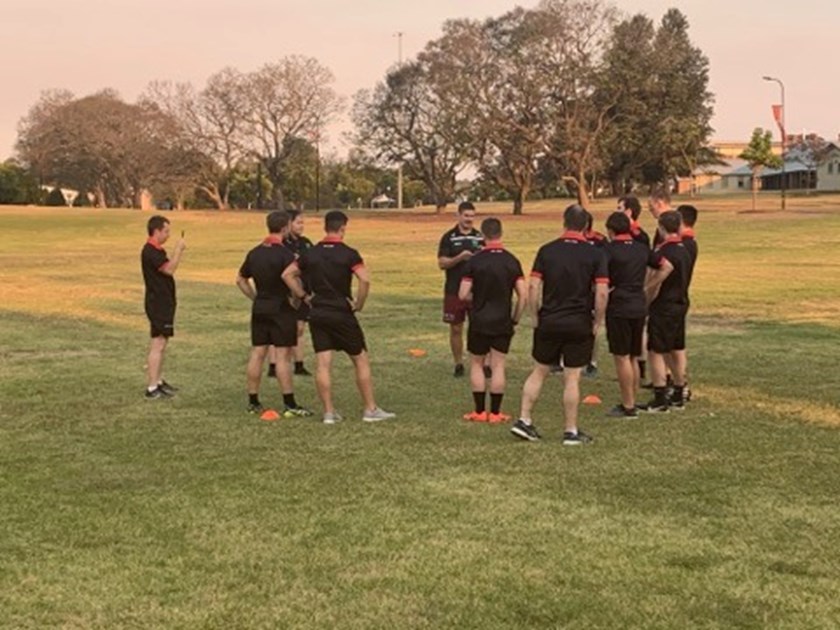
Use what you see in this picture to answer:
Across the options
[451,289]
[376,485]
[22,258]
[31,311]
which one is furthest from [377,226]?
[376,485]

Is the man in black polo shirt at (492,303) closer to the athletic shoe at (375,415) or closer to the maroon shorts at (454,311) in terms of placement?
the athletic shoe at (375,415)

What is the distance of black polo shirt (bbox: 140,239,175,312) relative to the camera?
33.4ft

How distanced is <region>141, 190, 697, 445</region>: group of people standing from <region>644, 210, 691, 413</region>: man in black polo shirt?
0.01m

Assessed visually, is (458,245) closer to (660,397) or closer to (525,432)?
(660,397)

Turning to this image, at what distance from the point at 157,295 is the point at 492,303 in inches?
153

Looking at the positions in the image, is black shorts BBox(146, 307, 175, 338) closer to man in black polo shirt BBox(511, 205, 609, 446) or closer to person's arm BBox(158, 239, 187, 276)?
person's arm BBox(158, 239, 187, 276)

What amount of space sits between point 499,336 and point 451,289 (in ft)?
7.81

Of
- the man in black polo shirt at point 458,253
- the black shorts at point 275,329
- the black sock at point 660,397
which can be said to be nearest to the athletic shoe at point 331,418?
the black shorts at point 275,329

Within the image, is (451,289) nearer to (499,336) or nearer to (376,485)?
(499,336)

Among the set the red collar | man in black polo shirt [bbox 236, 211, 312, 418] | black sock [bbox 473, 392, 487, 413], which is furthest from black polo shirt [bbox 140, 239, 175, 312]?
the red collar

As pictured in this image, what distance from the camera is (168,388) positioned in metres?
10.8

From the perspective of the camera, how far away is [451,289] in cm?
1115

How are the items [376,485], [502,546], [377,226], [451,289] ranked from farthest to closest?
[377,226], [451,289], [376,485], [502,546]

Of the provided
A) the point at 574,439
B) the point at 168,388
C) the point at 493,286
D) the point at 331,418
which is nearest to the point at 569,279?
the point at 493,286
